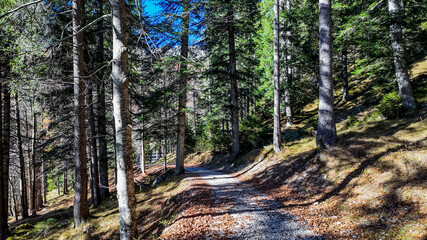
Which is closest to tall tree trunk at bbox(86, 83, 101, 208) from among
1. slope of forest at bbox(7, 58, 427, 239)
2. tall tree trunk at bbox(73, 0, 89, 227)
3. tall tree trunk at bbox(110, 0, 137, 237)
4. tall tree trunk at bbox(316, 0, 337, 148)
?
slope of forest at bbox(7, 58, 427, 239)

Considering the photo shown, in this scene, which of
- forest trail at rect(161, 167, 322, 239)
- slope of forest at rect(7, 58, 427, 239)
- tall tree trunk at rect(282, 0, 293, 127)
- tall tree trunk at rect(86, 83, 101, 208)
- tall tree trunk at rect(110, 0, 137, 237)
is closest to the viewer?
tall tree trunk at rect(110, 0, 137, 237)

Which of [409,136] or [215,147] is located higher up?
[409,136]

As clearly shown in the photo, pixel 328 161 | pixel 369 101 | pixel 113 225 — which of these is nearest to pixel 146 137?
pixel 113 225

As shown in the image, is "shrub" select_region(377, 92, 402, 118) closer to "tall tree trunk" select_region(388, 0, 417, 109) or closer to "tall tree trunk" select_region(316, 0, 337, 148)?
"tall tree trunk" select_region(388, 0, 417, 109)

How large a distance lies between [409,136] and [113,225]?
36.6 ft

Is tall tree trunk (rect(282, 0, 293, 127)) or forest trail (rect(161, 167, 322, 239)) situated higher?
tall tree trunk (rect(282, 0, 293, 127))

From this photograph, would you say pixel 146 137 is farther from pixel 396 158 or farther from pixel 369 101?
pixel 369 101

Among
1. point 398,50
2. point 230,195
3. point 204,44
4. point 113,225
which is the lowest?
point 113,225

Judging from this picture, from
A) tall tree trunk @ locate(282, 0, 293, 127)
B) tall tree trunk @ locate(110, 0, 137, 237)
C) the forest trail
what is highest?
tall tree trunk @ locate(282, 0, 293, 127)

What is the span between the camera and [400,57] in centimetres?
923

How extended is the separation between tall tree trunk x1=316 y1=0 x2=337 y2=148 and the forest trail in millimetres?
3552

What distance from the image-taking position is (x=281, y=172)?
30.1ft

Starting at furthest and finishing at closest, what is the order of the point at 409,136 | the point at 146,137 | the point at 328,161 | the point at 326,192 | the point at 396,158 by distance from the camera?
the point at 146,137 < the point at 328,161 < the point at 409,136 < the point at 326,192 < the point at 396,158

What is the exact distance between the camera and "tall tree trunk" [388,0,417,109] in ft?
30.4
